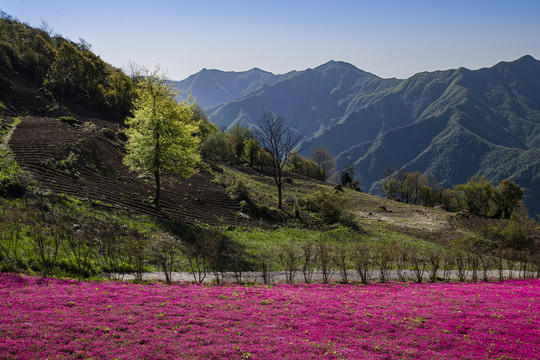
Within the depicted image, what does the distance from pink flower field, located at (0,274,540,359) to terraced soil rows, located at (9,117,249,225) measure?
1573 centimetres

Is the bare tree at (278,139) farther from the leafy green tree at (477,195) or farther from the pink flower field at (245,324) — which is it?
the leafy green tree at (477,195)

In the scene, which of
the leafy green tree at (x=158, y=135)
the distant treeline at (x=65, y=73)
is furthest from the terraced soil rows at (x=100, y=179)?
the distant treeline at (x=65, y=73)

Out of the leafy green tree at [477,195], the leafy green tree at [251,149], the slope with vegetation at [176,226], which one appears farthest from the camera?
the leafy green tree at [251,149]

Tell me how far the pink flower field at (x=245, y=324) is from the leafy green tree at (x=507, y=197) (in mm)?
66164

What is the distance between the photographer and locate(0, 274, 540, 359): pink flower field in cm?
1016

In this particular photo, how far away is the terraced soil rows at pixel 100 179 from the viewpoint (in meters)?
29.8

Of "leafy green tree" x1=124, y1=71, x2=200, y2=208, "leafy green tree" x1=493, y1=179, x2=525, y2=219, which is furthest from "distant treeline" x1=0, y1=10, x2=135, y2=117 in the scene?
"leafy green tree" x1=493, y1=179, x2=525, y2=219

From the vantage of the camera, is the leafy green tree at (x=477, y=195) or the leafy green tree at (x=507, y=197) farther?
the leafy green tree at (x=477, y=195)

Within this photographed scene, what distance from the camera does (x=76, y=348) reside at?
960cm

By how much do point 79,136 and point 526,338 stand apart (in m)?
47.3

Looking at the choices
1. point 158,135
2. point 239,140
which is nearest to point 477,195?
point 239,140

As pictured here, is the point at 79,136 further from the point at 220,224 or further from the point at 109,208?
the point at 220,224

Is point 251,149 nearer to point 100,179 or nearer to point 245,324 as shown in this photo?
point 100,179

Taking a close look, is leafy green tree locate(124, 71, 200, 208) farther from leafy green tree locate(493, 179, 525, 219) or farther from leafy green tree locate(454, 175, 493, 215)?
leafy green tree locate(493, 179, 525, 219)
